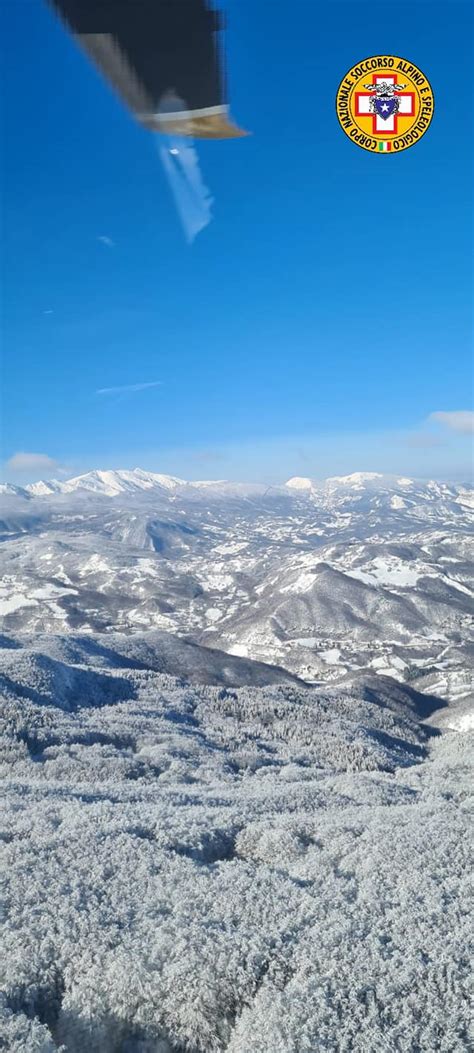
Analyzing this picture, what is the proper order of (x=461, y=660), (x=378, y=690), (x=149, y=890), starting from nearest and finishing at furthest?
(x=149, y=890), (x=378, y=690), (x=461, y=660)

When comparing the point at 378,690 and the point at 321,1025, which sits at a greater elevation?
the point at 321,1025

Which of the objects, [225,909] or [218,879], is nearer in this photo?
[225,909]

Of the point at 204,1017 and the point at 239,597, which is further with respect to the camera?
the point at 239,597

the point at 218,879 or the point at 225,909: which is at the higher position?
the point at 225,909

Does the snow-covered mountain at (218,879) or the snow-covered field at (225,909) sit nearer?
the snow-covered field at (225,909)

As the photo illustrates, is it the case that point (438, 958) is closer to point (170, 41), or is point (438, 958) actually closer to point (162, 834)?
point (162, 834)

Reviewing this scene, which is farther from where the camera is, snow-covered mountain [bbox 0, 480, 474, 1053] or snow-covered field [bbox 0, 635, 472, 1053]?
snow-covered mountain [bbox 0, 480, 474, 1053]

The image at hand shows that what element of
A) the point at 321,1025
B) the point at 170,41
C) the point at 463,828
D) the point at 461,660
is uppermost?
the point at 170,41

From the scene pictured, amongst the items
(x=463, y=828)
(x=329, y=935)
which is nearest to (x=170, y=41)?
(x=329, y=935)
